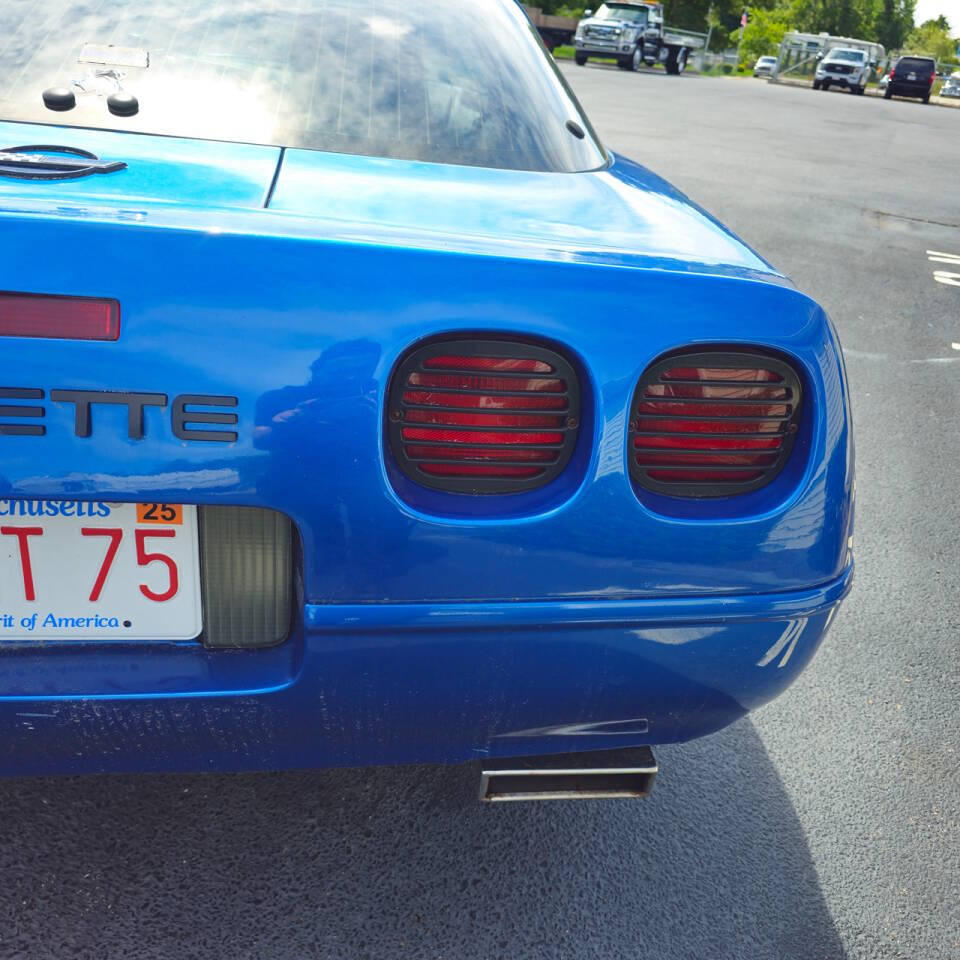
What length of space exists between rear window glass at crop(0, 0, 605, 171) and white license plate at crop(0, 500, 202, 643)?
0.82 metres

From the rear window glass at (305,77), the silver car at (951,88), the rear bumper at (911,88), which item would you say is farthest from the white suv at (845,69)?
the rear window glass at (305,77)

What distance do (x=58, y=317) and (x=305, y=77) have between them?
1059mm

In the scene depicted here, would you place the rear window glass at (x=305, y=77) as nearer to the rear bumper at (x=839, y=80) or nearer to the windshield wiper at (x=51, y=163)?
the windshield wiper at (x=51, y=163)

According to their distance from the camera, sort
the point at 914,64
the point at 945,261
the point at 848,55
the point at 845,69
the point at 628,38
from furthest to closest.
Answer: the point at 914,64 → the point at 848,55 → the point at 845,69 → the point at 628,38 → the point at 945,261

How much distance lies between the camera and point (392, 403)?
130 cm

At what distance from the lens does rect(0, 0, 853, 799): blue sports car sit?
1193 millimetres

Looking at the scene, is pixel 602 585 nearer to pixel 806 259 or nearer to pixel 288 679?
pixel 288 679

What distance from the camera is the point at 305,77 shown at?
2000 mm

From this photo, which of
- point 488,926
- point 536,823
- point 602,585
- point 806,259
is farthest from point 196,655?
point 806,259

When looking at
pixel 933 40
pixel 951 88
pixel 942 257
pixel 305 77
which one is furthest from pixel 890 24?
pixel 305 77

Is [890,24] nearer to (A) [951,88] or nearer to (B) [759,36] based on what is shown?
(B) [759,36]

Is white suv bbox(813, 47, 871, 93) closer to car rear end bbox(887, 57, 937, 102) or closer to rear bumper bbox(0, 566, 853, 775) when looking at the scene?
car rear end bbox(887, 57, 937, 102)

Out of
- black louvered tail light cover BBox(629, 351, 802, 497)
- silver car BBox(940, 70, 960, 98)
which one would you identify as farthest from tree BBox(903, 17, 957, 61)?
black louvered tail light cover BBox(629, 351, 802, 497)

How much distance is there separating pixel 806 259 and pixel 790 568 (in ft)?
22.1
